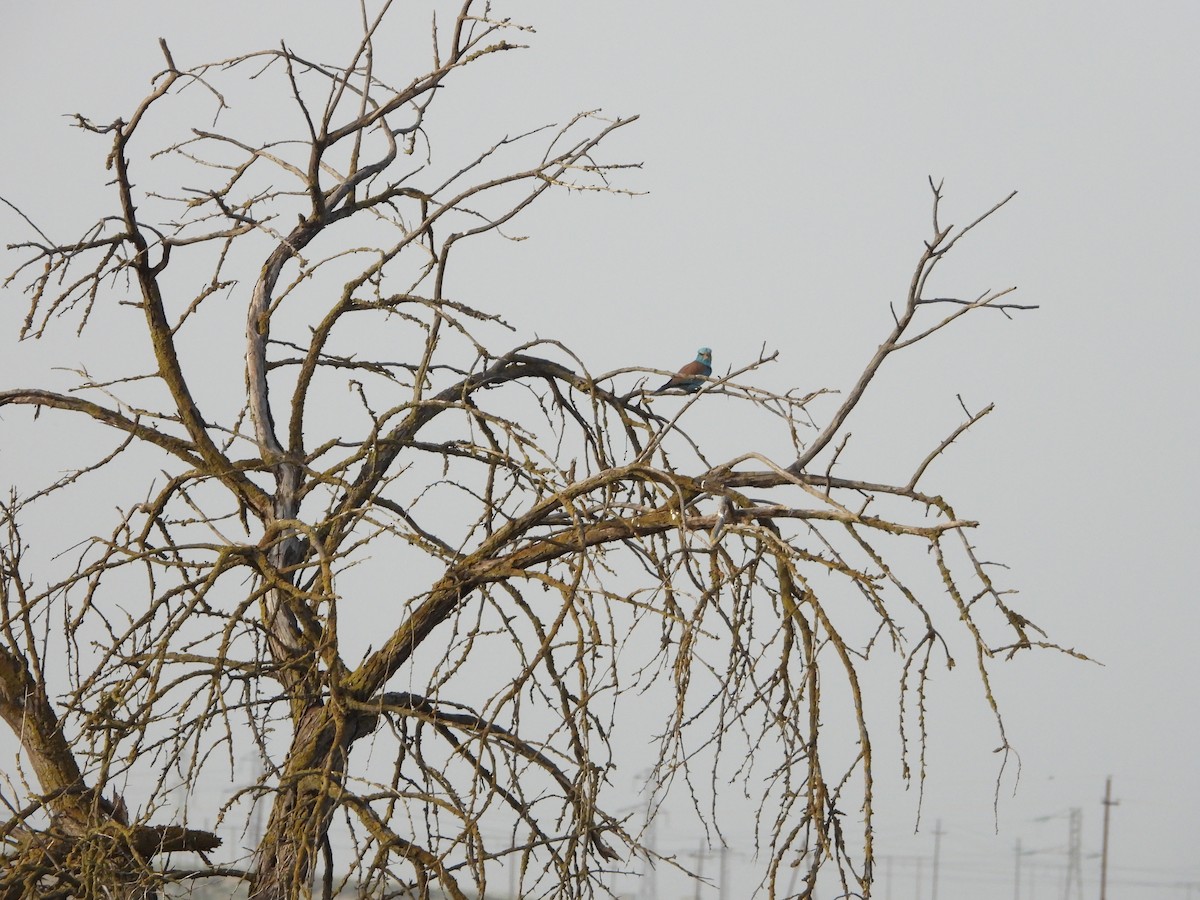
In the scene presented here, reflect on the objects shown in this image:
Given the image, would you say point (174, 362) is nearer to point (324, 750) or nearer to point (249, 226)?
point (249, 226)

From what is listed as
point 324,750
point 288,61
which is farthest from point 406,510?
point 288,61

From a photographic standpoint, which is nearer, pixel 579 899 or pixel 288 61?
pixel 579 899

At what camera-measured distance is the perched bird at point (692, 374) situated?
4.33 metres

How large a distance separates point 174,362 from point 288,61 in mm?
1176

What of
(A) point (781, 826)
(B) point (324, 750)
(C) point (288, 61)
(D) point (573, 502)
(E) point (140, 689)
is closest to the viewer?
(A) point (781, 826)

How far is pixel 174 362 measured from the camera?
187 inches

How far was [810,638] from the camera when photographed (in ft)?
9.18

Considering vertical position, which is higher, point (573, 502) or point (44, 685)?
point (573, 502)

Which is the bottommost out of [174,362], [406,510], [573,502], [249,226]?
[573,502]

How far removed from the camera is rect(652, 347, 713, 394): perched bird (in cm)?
433

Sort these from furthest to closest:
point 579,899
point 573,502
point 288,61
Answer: point 288,61
point 573,502
point 579,899

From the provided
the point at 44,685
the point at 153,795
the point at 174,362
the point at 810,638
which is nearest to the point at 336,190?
the point at 174,362

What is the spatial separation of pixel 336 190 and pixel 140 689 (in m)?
2.15

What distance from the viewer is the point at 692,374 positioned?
4.41 m
